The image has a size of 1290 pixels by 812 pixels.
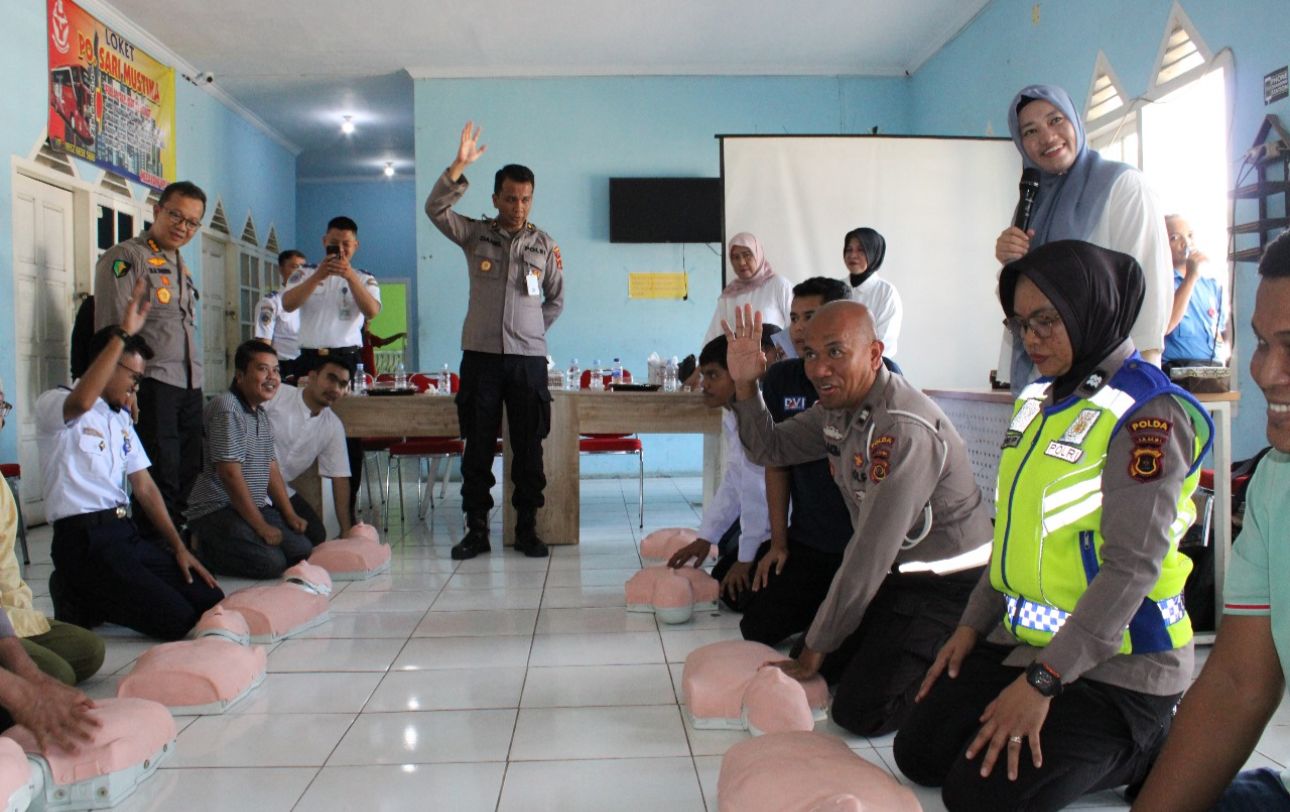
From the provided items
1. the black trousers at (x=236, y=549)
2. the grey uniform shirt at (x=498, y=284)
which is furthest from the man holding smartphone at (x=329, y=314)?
the black trousers at (x=236, y=549)

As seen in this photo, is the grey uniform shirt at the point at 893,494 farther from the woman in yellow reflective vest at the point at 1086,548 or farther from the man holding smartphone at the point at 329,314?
the man holding smartphone at the point at 329,314

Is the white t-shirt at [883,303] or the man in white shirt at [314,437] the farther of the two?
the white t-shirt at [883,303]

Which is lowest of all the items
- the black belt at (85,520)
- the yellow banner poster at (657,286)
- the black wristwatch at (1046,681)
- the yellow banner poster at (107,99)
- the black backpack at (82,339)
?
the black wristwatch at (1046,681)

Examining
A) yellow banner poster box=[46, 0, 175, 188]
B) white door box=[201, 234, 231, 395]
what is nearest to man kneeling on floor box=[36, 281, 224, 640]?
yellow banner poster box=[46, 0, 175, 188]

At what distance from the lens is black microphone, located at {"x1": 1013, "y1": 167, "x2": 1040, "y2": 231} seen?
2.49m

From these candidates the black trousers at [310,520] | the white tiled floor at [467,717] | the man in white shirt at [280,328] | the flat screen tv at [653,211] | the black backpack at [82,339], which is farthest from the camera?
the flat screen tv at [653,211]

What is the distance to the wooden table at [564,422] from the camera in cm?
452

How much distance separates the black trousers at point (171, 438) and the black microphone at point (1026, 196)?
3.12 meters

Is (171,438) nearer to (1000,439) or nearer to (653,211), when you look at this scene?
(1000,439)

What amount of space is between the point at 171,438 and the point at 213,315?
4.49 meters

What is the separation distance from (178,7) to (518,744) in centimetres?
568

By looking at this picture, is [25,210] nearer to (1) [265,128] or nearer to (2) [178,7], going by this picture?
(2) [178,7]

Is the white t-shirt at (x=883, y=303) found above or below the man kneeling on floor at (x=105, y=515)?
above

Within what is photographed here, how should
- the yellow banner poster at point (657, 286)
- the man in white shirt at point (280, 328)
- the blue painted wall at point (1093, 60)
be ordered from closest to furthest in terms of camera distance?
the blue painted wall at point (1093, 60)
the man in white shirt at point (280, 328)
the yellow banner poster at point (657, 286)
